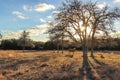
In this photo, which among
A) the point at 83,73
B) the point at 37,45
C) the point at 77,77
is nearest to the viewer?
the point at 77,77

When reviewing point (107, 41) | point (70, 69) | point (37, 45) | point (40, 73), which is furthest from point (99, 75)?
point (37, 45)

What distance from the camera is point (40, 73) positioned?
76.8 feet

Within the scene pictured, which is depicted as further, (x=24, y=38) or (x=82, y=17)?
(x=24, y=38)

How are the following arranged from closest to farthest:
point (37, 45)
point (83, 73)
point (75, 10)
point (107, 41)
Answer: point (83, 73) → point (75, 10) → point (107, 41) → point (37, 45)

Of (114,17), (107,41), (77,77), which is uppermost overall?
(114,17)

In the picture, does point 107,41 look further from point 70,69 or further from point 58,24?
point 70,69

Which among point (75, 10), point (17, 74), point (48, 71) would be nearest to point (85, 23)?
point (75, 10)

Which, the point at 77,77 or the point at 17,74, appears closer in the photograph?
the point at 77,77

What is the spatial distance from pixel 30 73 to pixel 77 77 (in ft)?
17.2

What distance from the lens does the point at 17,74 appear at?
23219 mm

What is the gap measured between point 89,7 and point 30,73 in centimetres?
1415

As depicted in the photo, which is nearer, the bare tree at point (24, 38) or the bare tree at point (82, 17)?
the bare tree at point (82, 17)

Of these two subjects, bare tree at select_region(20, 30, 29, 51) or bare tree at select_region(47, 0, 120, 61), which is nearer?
bare tree at select_region(47, 0, 120, 61)

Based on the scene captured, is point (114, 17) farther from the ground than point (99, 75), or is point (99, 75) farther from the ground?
point (114, 17)
